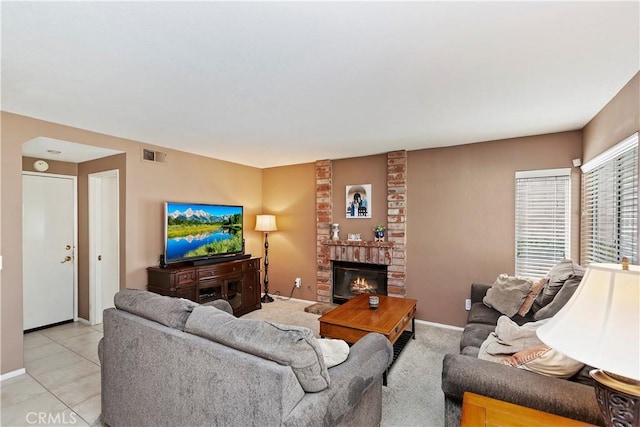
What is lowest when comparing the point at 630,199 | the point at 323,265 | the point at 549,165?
the point at 323,265

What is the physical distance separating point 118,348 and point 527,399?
2261 mm

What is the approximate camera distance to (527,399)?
4.64ft

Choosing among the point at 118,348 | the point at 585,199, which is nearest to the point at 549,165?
the point at 585,199

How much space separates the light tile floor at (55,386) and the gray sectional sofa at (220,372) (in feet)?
1.57

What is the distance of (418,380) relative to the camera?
274 cm

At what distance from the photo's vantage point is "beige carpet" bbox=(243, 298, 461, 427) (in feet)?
7.37

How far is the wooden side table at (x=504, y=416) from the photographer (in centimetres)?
123

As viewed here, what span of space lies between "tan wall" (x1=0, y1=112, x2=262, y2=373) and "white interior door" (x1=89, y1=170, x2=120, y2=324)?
63 centimetres

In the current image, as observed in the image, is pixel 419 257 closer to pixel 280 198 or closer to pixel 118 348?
pixel 280 198

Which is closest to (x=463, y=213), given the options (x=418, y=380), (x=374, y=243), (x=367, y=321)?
(x=374, y=243)

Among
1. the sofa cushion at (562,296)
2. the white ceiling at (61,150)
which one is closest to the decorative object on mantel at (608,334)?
the sofa cushion at (562,296)

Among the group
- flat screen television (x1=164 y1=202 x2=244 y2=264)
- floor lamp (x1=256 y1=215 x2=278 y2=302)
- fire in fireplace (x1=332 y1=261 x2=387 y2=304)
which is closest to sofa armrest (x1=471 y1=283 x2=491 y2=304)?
fire in fireplace (x1=332 y1=261 x2=387 y2=304)

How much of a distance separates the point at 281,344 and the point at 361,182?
3729 millimetres

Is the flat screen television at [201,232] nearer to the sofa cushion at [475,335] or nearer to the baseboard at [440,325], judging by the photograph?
the baseboard at [440,325]
